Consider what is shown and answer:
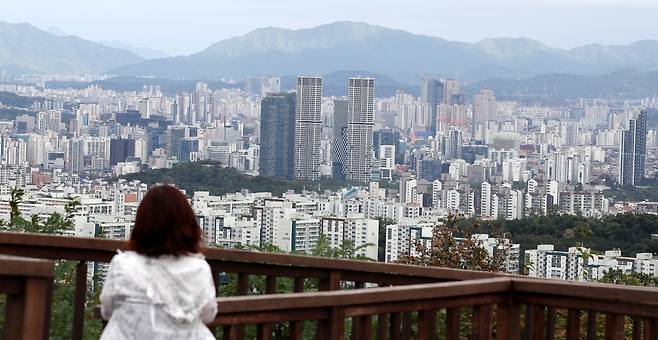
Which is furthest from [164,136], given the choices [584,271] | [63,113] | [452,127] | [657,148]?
[584,271]

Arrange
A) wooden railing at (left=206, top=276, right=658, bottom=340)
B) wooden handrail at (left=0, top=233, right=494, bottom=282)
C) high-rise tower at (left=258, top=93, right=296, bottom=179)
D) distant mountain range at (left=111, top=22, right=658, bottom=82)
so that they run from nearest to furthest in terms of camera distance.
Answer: wooden railing at (left=206, top=276, right=658, bottom=340) → wooden handrail at (left=0, top=233, right=494, bottom=282) → high-rise tower at (left=258, top=93, right=296, bottom=179) → distant mountain range at (left=111, top=22, right=658, bottom=82)

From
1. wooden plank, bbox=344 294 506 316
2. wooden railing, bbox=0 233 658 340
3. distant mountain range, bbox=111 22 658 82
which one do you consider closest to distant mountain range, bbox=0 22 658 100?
distant mountain range, bbox=111 22 658 82

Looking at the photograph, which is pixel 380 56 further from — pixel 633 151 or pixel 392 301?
pixel 392 301

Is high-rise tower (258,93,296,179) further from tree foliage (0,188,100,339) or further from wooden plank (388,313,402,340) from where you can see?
wooden plank (388,313,402,340)

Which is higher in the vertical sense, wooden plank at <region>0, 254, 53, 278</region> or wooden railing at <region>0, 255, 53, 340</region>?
wooden plank at <region>0, 254, 53, 278</region>

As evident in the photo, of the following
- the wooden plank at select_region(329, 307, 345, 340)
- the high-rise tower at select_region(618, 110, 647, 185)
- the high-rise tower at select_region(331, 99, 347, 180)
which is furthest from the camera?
the high-rise tower at select_region(331, 99, 347, 180)

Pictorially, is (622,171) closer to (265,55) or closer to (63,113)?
(63,113)
